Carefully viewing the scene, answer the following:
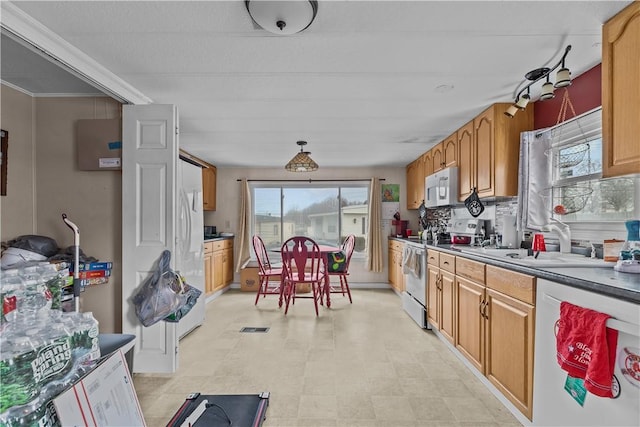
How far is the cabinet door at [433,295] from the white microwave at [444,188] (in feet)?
2.78

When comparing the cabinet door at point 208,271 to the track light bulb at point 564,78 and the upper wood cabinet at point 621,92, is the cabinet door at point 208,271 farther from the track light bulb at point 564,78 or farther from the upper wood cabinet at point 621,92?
the upper wood cabinet at point 621,92

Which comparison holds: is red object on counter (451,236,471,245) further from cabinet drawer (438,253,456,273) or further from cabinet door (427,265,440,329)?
cabinet drawer (438,253,456,273)

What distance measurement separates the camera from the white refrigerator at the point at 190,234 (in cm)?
317

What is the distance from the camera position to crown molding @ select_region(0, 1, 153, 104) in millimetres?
A: 1591

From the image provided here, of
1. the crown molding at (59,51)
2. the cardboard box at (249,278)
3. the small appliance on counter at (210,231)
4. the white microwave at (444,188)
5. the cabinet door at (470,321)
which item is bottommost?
the cardboard box at (249,278)

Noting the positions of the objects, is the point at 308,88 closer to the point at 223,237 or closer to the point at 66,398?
the point at 66,398

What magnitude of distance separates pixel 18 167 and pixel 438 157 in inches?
166

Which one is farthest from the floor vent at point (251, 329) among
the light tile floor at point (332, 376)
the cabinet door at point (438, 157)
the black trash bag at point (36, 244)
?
the cabinet door at point (438, 157)

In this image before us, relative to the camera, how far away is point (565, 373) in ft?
4.87

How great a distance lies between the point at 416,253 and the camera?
3730mm

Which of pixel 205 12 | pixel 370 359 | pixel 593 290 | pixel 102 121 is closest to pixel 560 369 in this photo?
pixel 593 290

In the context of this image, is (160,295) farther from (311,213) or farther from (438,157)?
(311,213)

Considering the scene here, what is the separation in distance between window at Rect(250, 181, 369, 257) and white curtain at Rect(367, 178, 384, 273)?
0.85 feet

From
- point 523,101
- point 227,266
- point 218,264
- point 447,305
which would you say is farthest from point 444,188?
point 227,266
